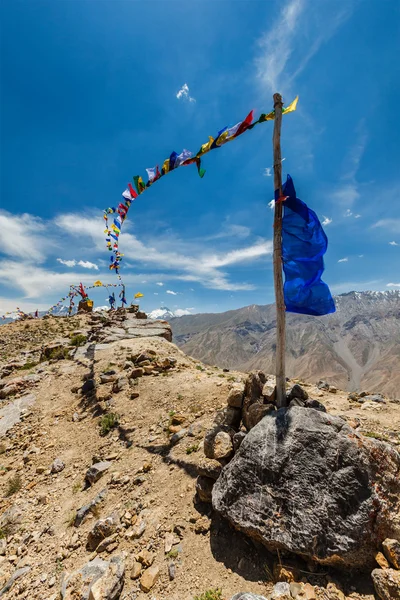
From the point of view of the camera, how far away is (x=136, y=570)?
4.80 m

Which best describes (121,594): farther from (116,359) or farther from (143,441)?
(116,359)

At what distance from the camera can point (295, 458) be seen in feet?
16.7

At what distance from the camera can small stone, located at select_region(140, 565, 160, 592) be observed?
14.8 feet

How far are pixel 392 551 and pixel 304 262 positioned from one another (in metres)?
5.22

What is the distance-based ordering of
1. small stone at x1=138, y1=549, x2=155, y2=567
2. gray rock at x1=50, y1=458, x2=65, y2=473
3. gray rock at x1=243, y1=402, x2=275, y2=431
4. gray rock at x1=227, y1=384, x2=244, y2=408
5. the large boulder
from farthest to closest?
gray rock at x1=50, y1=458, x2=65, y2=473 < gray rock at x1=227, y1=384, x2=244, y2=408 < gray rock at x1=243, y1=402, x2=275, y2=431 < small stone at x1=138, y1=549, x2=155, y2=567 < the large boulder

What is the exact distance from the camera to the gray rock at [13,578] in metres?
5.22

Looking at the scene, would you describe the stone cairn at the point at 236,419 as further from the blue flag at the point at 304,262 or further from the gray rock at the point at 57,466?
the gray rock at the point at 57,466

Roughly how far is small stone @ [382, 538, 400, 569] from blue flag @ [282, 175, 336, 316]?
4.07 m

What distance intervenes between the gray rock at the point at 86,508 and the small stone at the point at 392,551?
5914 mm

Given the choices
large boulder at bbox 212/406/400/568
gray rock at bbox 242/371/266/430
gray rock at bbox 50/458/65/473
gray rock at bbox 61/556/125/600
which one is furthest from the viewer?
gray rock at bbox 50/458/65/473

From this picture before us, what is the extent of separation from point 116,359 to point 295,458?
13.2m

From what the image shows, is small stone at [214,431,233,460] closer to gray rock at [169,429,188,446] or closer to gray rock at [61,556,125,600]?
gray rock at [169,429,188,446]

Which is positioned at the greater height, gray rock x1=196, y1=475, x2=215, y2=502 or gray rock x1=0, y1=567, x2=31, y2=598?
gray rock x1=196, y1=475, x2=215, y2=502

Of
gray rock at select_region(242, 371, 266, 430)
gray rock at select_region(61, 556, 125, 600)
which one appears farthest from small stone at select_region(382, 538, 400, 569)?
gray rock at select_region(61, 556, 125, 600)
